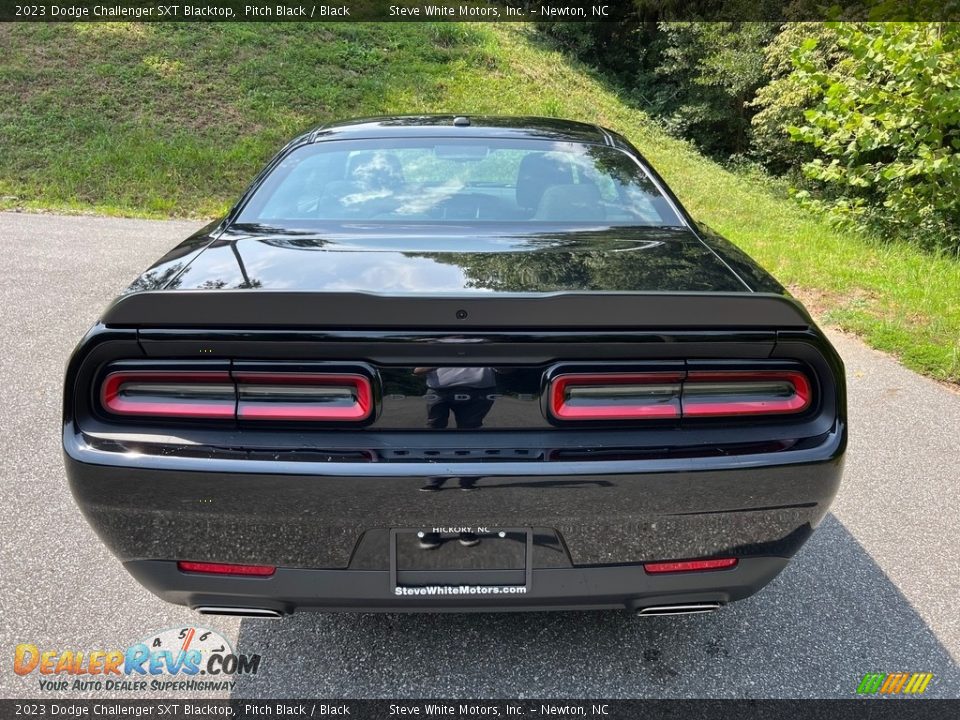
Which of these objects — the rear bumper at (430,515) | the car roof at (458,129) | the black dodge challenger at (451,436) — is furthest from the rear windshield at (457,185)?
the rear bumper at (430,515)

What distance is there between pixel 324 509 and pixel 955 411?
13.4ft

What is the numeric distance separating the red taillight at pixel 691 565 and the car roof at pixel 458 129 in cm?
184

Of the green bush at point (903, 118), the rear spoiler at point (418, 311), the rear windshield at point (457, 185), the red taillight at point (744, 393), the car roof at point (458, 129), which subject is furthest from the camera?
the green bush at point (903, 118)

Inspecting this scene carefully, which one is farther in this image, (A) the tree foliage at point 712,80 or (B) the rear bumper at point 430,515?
(A) the tree foliage at point 712,80

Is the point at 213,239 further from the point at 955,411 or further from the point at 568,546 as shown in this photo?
the point at 955,411

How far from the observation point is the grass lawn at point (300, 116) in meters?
6.75

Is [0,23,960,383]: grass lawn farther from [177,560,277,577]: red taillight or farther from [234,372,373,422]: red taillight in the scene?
[177,560,277,577]: red taillight

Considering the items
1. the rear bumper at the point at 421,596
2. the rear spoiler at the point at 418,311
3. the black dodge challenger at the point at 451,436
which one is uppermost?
the rear spoiler at the point at 418,311

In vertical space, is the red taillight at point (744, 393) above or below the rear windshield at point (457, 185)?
below

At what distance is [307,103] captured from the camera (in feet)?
50.9

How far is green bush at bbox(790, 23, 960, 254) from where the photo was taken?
24.6 feet

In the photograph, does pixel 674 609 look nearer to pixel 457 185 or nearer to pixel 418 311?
pixel 418 311

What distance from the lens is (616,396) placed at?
1.69 m

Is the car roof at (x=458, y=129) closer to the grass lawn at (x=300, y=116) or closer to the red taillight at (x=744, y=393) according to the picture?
the red taillight at (x=744, y=393)
